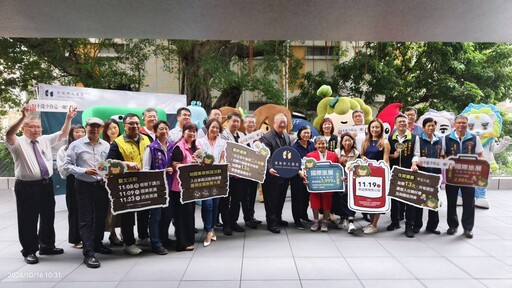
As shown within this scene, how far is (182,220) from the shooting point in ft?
12.5

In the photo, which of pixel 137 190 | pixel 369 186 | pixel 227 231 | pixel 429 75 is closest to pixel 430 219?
pixel 369 186

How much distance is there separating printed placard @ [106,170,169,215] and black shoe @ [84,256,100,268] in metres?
0.51

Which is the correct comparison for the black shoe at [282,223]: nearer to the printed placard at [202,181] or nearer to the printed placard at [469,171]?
the printed placard at [202,181]

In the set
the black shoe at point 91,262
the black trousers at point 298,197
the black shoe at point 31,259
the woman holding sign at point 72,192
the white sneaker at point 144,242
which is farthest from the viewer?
the black trousers at point 298,197

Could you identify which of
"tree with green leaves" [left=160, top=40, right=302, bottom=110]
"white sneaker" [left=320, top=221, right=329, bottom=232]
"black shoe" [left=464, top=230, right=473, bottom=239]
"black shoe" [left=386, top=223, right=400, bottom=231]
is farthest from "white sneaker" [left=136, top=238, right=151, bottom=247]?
"tree with green leaves" [left=160, top=40, right=302, bottom=110]

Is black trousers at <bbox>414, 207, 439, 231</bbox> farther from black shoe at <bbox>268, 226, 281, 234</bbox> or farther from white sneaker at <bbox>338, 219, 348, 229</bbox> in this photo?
black shoe at <bbox>268, 226, 281, 234</bbox>

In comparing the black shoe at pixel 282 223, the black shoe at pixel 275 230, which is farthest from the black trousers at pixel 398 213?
the black shoe at pixel 275 230

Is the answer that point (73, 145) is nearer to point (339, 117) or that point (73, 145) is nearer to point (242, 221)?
point (242, 221)

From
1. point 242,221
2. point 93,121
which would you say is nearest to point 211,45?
point 242,221

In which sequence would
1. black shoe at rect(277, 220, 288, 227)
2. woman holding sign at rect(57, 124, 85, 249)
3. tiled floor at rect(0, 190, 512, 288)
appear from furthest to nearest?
black shoe at rect(277, 220, 288, 227)
woman holding sign at rect(57, 124, 85, 249)
tiled floor at rect(0, 190, 512, 288)

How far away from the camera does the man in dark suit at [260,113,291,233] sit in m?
4.50

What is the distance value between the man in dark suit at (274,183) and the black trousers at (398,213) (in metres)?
1.46

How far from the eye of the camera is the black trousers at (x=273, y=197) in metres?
4.51

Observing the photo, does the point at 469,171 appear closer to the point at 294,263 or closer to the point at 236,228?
the point at 294,263
